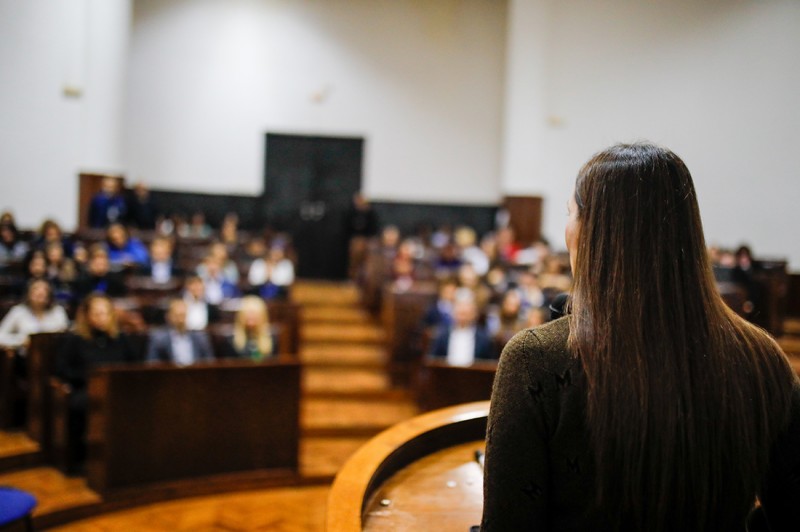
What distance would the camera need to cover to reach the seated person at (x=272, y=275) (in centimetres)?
512

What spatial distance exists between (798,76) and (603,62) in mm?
1788

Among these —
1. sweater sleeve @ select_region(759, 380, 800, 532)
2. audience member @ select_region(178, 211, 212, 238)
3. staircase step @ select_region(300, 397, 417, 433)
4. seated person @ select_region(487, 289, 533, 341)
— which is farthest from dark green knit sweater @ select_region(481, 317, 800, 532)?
audience member @ select_region(178, 211, 212, 238)

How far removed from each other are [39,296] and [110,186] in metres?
2.97

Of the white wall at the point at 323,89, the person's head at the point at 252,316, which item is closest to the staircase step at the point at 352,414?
the person's head at the point at 252,316

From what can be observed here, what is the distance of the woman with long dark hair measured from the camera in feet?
2.19

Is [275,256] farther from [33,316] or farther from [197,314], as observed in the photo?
[33,316]

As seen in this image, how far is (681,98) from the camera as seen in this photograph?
7309 millimetres

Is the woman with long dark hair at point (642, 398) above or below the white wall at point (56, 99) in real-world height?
below

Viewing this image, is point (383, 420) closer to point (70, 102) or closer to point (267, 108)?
point (70, 102)

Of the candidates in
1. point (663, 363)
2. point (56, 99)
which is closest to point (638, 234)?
point (663, 363)

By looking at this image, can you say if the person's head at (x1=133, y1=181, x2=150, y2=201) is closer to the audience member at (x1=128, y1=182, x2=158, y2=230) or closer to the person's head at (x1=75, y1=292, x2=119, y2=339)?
the audience member at (x1=128, y1=182, x2=158, y2=230)

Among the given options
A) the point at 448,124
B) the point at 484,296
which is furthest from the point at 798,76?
the point at 484,296

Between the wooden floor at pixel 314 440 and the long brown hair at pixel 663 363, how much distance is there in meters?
2.55

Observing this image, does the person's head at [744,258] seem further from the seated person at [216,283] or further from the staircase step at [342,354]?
the seated person at [216,283]
